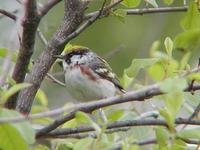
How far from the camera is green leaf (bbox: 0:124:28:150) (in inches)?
61.7

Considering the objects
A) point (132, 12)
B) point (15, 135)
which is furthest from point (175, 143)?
point (132, 12)

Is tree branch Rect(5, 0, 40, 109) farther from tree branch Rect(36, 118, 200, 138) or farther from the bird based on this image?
the bird

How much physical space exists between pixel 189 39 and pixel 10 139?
1.65 feet

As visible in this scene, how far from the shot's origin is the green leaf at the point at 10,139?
157 cm

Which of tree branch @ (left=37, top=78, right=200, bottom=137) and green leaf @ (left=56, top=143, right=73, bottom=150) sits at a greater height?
tree branch @ (left=37, top=78, right=200, bottom=137)

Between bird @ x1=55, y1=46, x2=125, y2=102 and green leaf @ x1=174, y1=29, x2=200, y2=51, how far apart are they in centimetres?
147

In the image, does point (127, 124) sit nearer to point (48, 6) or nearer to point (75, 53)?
point (48, 6)

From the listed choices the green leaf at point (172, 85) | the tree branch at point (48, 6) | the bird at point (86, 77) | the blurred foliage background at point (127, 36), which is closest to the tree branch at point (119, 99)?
the green leaf at point (172, 85)

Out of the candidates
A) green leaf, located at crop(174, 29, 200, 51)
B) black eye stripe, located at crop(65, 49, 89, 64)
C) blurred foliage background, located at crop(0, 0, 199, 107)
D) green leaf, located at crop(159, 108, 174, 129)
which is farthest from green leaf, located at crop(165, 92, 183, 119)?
blurred foliage background, located at crop(0, 0, 199, 107)

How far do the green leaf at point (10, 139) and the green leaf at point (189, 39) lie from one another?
446 millimetres

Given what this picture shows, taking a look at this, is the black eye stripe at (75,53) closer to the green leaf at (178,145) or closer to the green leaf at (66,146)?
the green leaf at (66,146)

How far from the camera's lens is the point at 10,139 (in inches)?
63.3

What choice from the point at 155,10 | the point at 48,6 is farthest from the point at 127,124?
A: the point at 155,10

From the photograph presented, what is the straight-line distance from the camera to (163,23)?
206 inches
